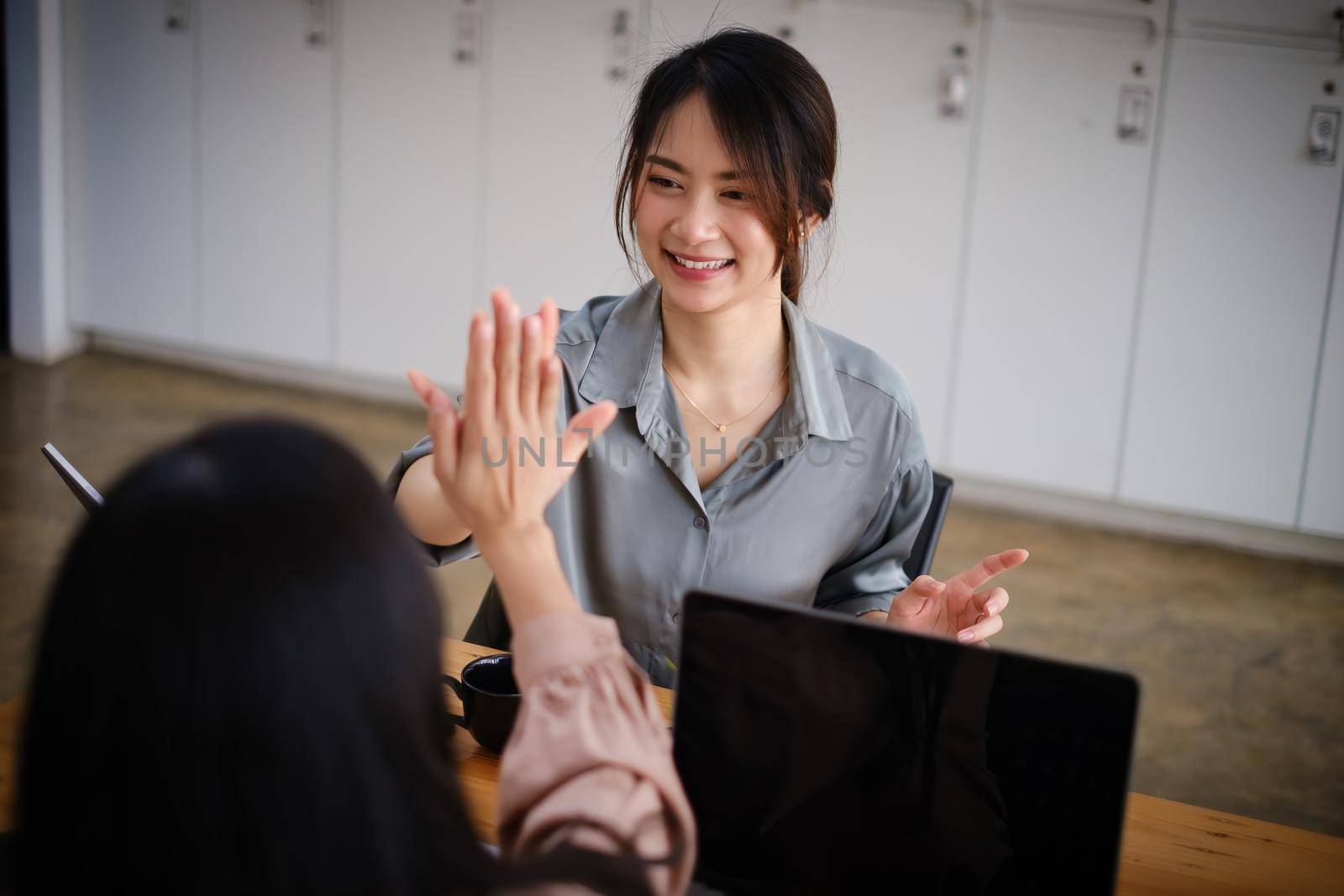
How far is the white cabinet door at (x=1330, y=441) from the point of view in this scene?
358 centimetres

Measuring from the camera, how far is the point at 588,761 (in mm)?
749

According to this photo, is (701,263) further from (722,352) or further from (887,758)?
(887,758)

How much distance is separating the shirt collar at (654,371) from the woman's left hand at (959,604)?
34 centimetres

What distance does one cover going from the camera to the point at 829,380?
1.54 metres

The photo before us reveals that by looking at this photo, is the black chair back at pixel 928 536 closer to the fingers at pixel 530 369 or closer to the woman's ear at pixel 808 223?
the woman's ear at pixel 808 223

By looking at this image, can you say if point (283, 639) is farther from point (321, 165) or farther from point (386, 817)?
point (321, 165)

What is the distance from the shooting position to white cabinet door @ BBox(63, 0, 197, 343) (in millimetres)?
4699

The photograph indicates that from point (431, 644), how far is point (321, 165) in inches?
168

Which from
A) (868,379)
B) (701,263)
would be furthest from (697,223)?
(868,379)

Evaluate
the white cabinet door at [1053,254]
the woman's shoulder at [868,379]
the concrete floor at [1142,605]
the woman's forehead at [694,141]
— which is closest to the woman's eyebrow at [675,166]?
the woman's forehead at [694,141]

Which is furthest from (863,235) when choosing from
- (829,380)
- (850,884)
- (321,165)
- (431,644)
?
(431,644)

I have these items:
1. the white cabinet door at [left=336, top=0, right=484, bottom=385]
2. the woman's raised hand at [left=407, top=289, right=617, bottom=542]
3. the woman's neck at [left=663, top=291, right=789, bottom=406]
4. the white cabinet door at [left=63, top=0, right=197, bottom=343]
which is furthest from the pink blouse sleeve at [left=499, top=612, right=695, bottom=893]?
the white cabinet door at [left=63, top=0, right=197, bottom=343]

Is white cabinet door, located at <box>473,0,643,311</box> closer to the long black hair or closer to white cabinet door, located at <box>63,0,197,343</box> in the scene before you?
white cabinet door, located at <box>63,0,197,343</box>

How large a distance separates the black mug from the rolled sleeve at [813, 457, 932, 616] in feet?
1.48
